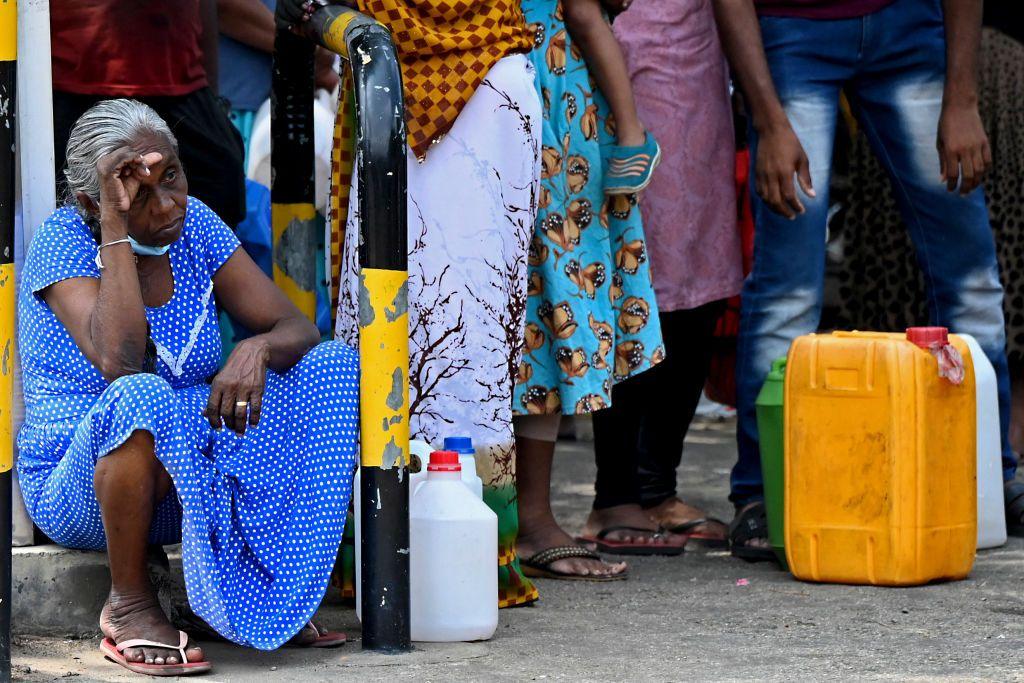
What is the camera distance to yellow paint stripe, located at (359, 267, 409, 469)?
321 centimetres

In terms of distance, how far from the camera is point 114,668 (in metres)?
3.19

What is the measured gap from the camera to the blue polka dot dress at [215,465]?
3.17 meters

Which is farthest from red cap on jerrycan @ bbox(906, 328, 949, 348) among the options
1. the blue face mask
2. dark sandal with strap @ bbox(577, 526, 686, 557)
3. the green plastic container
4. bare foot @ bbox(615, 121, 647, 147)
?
the blue face mask

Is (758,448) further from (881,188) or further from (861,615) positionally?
(881,188)

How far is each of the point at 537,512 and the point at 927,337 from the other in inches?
41.0

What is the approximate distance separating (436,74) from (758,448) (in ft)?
4.99

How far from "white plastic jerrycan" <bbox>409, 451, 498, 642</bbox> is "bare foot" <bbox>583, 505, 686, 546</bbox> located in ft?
3.98

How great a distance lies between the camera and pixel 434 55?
3.70m

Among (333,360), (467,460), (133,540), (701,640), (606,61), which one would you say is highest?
(606,61)

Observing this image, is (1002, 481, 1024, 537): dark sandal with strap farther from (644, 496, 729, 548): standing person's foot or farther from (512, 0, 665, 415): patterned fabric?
(512, 0, 665, 415): patterned fabric

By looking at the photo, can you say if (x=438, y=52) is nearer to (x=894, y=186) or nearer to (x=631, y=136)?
(x=631, y=136)

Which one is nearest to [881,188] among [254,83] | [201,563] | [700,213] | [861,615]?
[700,213]

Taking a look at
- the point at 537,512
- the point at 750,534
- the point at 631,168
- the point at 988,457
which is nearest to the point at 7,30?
the point at 631,168

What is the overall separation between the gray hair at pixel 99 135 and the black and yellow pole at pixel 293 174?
58 cm
